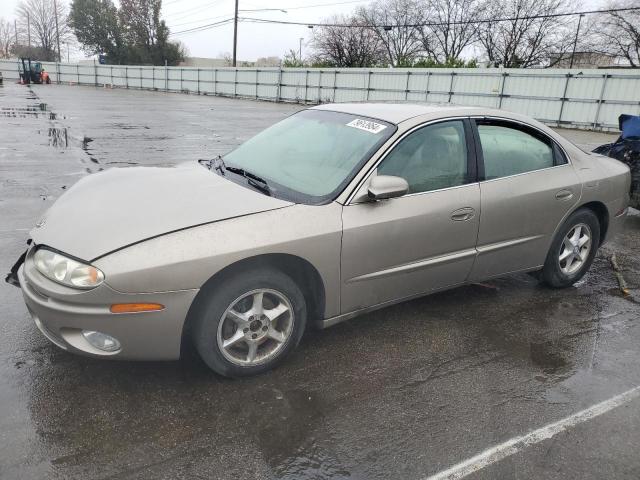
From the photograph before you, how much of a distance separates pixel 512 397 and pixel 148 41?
239 ft

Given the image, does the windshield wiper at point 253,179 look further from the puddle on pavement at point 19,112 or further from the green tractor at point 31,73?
the green tractor at point 31,73

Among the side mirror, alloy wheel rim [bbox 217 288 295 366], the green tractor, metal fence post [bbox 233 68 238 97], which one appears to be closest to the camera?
alloy wheel rim [bbox 217 288 295 366]

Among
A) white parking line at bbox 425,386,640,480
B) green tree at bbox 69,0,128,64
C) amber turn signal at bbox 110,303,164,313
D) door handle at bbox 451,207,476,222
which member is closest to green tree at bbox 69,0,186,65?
green tree at bbox 69,0,128,64

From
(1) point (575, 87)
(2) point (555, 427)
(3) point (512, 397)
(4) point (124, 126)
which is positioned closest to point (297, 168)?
(3) point (512, 397)

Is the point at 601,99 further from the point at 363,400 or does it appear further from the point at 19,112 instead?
the point at 19,112

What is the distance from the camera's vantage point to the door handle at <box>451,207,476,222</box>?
3.55 meters

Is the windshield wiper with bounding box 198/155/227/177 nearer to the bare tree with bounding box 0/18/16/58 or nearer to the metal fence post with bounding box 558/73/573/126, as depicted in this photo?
the metal fence post with bounding box 558/73/573/126

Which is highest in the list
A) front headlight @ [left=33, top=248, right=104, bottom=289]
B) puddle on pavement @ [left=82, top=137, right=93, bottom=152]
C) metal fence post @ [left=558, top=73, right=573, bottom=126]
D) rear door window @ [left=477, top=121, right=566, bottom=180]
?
metal fence post @ [left=558, top=73, right=573, bottom=126]

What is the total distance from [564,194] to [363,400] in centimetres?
251

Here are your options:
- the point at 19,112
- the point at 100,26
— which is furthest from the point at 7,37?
the point at 19,112

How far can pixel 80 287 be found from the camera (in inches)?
99.9

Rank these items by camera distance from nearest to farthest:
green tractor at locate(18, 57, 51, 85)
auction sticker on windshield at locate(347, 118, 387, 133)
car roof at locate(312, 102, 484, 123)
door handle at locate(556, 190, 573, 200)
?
auction sticker on windshield at locate(347, 118, 387, 133)
car roof at locate(312, 102, 484, 123)
door handle at locate(556, 190, 573, 200)
green tractor at locate(18, 57, 51, 85)

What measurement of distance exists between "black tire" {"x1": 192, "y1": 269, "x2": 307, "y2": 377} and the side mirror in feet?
2.38

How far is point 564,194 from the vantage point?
418cm
